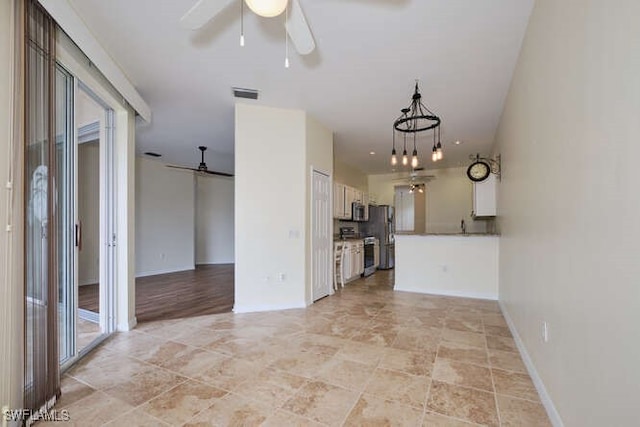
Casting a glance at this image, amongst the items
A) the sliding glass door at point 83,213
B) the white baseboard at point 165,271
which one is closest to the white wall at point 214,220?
the white baseboard at point 165,271

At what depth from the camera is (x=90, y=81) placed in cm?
272

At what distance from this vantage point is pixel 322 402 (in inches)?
78.7

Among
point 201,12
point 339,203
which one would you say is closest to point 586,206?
point 201,12

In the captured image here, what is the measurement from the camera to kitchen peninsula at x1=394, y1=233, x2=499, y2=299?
4.95 metres

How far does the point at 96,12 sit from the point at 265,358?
314 centimetres

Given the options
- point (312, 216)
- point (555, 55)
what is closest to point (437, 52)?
point (555, 55)

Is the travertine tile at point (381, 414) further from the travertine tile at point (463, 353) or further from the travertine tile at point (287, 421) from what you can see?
the travertine tile at point (463, 353)

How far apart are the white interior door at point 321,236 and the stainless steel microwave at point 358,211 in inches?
72.0

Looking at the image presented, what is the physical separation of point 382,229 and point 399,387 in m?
5.96

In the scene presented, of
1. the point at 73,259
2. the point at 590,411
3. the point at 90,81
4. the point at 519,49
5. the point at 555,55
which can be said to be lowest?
the point at 590,411

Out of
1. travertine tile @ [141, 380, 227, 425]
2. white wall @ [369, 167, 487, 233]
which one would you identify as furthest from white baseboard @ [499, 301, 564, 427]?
white wall @ [369, 167, 487, 233]

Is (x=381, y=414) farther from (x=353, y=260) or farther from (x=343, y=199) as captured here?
(x=343, y=199)

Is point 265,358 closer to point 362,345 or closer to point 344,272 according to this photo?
point 362,345

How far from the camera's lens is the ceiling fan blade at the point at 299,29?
1.88 m
